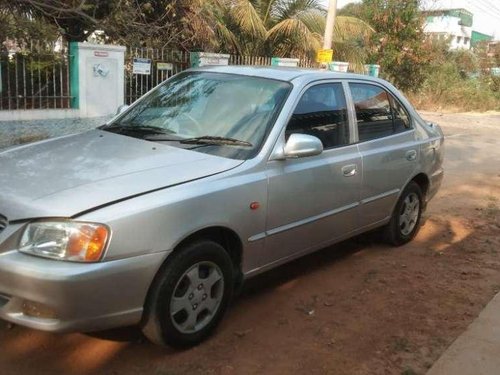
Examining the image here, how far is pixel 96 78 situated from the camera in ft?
38.1

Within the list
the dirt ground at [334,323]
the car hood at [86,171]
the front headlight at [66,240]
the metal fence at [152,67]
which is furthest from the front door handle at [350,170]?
the metal fence at [152,67]

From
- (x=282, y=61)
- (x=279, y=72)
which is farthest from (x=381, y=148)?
(x=282, y=61)

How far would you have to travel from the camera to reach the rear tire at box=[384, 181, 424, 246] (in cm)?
566

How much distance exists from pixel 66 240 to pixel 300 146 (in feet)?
5.52

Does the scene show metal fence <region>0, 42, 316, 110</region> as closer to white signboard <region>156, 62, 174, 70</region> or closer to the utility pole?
white signboard <region>156, 62, 174, 70</region>

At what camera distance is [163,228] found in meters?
3.17

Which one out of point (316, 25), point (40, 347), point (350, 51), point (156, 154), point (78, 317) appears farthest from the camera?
point (350, 51)

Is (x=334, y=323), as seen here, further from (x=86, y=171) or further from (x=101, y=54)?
(x=101, y=54)

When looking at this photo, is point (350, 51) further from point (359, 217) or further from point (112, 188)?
point (112, 188)

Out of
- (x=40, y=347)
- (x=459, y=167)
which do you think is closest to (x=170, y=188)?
(x=40, y=347)

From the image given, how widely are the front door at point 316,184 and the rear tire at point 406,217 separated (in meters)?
0.88

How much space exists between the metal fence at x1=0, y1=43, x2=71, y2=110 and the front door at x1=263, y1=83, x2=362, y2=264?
7373 millimetres

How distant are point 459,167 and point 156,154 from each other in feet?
29.4

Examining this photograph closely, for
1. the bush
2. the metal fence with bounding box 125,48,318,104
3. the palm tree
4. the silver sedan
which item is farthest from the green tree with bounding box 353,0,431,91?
the silver sedan
